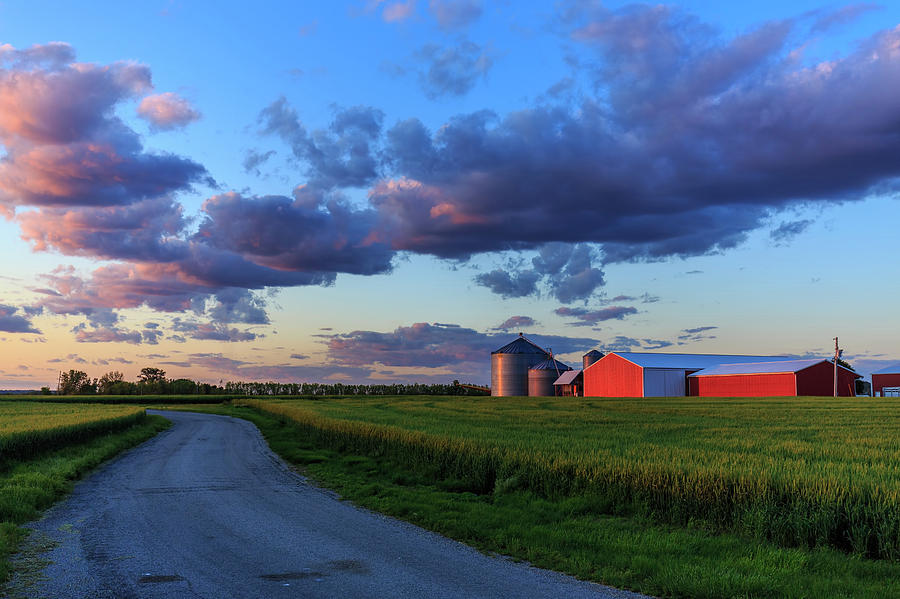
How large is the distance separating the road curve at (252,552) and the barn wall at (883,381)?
11112 cm

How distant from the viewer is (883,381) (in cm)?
10294

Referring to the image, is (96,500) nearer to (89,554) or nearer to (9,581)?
(89,554)

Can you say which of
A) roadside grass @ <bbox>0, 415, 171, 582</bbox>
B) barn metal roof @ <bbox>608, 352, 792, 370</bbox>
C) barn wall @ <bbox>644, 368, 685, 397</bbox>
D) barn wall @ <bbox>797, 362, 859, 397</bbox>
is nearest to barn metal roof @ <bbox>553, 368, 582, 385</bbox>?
barn metal roof @ <bbox>608, 352, 792, 370</bbox>

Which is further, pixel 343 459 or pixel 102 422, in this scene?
pixel 102 422

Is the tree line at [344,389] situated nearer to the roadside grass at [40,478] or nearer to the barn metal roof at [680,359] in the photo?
the barn metal roof at [680,359]

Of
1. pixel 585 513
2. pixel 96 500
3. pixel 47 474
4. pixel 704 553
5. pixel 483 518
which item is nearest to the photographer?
pixel 704 553

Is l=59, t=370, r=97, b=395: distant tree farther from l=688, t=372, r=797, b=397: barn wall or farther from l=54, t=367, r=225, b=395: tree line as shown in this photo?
l=688, t=372, r=797, b=397: barn wall

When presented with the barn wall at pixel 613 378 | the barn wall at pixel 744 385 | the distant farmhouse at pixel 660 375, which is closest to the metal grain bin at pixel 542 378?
the distant farmhouse at pixel 660 375

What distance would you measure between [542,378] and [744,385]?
3662cm

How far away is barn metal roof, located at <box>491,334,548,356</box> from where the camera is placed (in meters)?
121

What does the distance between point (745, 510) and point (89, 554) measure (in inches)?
474

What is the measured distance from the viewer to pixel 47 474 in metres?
20.4

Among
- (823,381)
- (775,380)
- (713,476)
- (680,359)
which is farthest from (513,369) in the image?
(713,476)

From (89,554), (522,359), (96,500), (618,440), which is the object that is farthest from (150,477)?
(522,359)
